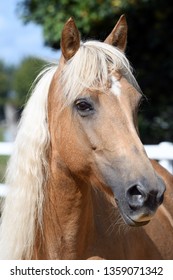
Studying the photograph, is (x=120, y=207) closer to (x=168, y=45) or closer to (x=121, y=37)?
(x=121, y=37)

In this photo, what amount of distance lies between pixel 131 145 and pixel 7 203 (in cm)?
79

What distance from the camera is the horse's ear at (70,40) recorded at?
123 inches

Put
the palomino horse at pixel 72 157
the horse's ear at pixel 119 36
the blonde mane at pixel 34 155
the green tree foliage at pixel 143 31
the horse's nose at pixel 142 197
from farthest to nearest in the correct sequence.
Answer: the green tree foliage at pixel 143 31, the horse's ear at pixel 119 36, the blonde mane at pixel 34 155, the palomino horse at pixel 72 157, the horse's nose at pixel 142 197

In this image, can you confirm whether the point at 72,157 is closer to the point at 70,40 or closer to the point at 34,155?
the point at 34,155

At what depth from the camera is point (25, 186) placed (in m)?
3.12

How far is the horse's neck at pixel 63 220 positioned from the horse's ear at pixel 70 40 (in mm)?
626

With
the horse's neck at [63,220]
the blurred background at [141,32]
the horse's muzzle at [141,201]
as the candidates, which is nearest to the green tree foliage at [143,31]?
the blurred background at [141,32]

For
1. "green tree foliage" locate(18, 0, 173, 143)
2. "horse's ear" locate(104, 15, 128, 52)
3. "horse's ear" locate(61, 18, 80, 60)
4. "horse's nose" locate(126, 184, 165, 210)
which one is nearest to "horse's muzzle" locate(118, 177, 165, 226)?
"horse's nose" locate(126, 184, 165, 210)

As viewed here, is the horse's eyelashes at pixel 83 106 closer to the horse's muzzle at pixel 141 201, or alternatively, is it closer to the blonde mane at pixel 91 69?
the blonde mane at pixel 91 69

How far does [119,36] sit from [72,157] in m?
0.82

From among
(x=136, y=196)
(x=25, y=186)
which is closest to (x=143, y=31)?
(x=25, y=186)

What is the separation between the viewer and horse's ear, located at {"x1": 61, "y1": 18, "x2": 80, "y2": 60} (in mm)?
3133
